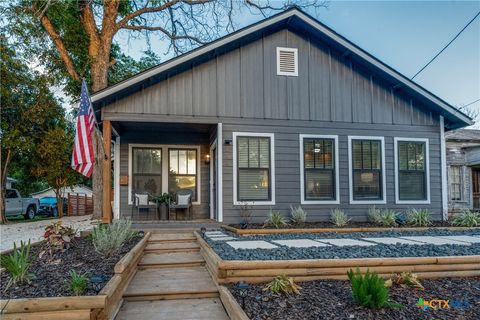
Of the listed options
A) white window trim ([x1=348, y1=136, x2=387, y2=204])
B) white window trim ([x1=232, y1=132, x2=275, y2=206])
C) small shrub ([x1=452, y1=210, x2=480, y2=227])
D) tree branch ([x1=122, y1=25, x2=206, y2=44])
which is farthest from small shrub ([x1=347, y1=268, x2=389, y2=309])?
tree branch ([x1=122, y1=25, x2=206, y2=44])

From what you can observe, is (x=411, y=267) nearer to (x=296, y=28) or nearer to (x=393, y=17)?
(x=296, y=28)

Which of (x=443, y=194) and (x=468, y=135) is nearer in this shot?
(x=443, y=194)

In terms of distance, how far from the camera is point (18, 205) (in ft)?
51.9

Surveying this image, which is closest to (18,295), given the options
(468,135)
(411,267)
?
(411,267)

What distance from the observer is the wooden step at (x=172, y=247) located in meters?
5.28

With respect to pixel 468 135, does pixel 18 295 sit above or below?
below

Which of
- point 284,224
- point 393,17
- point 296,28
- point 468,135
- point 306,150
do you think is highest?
point 393,17

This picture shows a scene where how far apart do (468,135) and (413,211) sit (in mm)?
8267

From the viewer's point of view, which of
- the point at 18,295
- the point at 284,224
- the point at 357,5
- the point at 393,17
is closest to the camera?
the point at 18,295

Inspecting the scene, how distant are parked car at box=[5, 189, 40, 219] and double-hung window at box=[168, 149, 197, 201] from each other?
10438 mm

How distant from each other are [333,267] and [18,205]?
667 inches

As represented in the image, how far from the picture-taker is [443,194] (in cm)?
848

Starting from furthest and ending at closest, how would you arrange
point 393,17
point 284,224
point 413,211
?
1. point 393,17
2. point 413,211
3. point 284,224

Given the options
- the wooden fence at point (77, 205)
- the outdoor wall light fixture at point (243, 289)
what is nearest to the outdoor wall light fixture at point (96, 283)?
the outdoor wall light fixture at point (243, 289)
